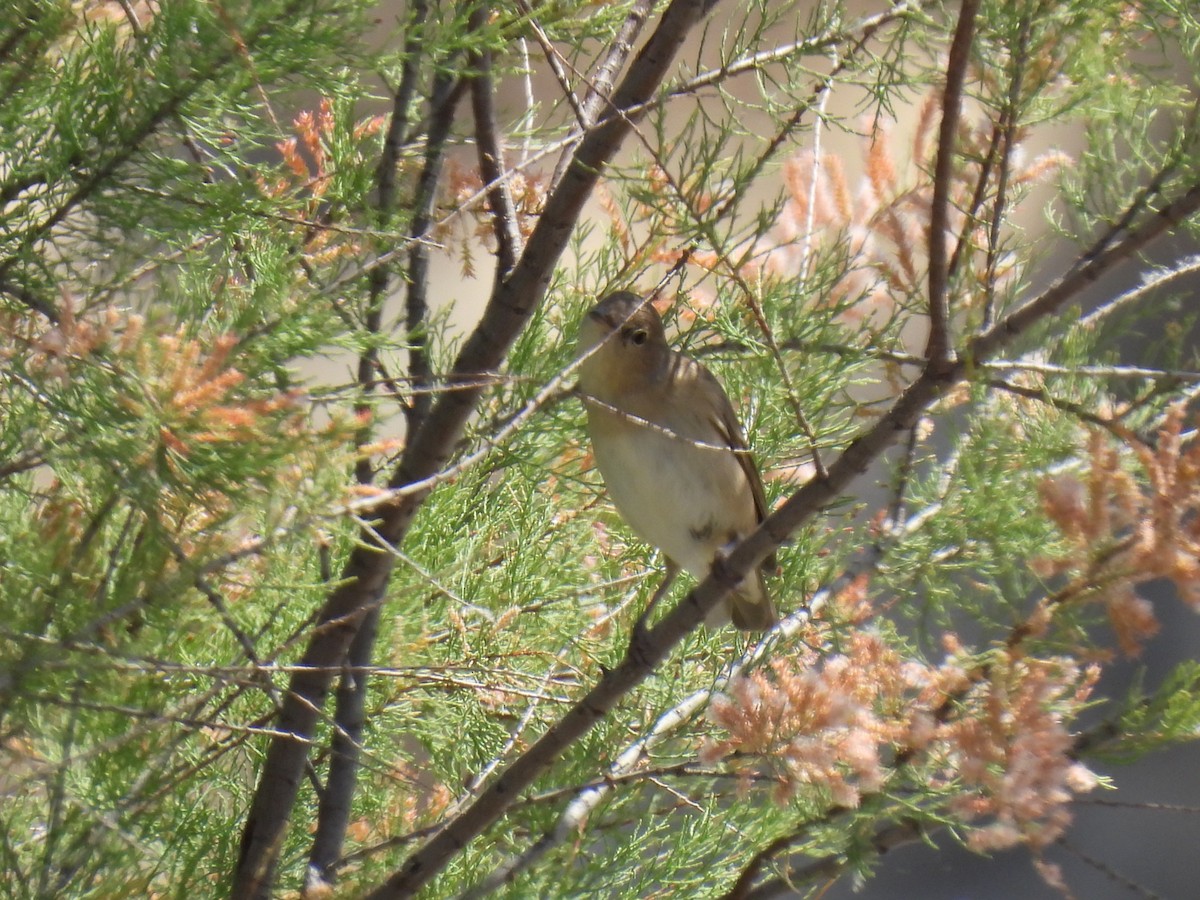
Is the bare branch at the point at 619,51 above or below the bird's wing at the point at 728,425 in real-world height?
above

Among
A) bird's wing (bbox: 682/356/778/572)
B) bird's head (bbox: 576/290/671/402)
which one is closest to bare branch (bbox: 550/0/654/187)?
bird's head (bbox: 576/290/671/402)

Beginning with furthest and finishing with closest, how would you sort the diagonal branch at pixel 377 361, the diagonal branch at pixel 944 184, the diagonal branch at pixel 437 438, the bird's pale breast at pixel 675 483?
the bird's pale breast at pixel 675 483 → the diagonal branch at pixel 377 361 → the diagonal branch at pixel 437 438 → the diagonal branch at pixel 944 184

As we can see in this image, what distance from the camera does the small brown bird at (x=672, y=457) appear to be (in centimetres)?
153

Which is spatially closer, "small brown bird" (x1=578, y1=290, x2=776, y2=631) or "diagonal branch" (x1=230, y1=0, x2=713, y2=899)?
"diagonal branch" (x1=230, y1=0, x2=713, y2=899)

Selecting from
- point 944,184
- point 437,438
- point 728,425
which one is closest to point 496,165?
point 437,438

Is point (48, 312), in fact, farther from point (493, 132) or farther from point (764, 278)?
point (764, 278)

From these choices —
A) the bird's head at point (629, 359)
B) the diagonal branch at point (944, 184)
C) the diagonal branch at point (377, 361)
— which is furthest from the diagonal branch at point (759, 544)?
the bird's head at point (629, 359)

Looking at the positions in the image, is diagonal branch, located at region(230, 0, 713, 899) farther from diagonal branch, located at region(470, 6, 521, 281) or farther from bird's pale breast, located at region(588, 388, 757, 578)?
bird's pale breast, located at region(588, 388, 757, 578)

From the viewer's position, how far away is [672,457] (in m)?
1.60

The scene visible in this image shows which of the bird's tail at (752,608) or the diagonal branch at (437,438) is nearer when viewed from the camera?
the diagonal branch at (437,438)

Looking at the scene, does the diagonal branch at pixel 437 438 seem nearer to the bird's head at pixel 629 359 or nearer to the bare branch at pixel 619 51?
the bare branch at pixel 619 51

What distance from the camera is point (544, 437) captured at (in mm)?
1526

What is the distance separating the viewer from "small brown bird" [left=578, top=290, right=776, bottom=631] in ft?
5.03

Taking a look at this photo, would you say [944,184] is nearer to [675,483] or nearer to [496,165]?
[496,165]
